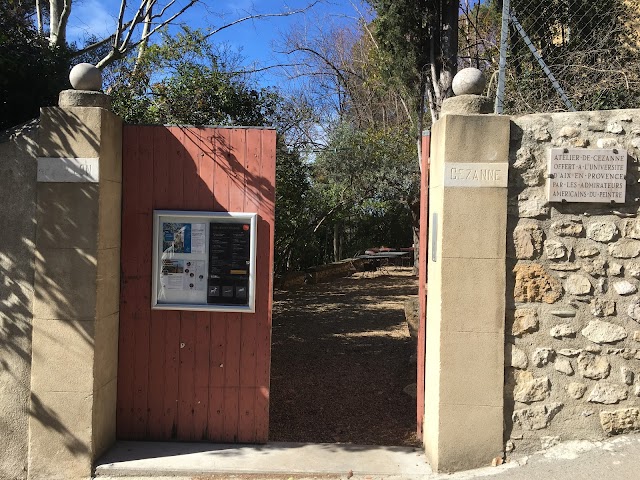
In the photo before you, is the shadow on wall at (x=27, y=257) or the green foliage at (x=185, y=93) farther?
the green foliage at (x=185, y=93)

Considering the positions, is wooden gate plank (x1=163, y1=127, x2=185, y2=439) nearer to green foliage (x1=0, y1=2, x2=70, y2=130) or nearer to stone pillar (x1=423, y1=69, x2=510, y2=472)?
green foliage (x1=0, y1=2, x2=70, y2=130)

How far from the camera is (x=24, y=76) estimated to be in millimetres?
4820

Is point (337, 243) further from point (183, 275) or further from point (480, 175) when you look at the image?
point (480, 175)

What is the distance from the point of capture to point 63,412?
381cm

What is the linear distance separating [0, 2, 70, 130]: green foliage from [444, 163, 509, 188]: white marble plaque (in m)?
3.66

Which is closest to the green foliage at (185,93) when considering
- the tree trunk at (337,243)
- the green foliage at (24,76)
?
the green foliage at (24,76)

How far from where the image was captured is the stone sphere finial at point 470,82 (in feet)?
12.7

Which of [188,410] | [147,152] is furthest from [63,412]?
[147,152]

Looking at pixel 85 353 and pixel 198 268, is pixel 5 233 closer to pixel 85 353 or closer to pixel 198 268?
pixel 85 353

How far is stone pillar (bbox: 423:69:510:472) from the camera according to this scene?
3.71 meters

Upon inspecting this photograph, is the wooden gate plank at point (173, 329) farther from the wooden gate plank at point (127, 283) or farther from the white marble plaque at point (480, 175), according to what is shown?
the white marble plaque at point (480, 175)

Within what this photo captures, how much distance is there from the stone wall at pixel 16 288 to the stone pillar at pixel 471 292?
2845 mm

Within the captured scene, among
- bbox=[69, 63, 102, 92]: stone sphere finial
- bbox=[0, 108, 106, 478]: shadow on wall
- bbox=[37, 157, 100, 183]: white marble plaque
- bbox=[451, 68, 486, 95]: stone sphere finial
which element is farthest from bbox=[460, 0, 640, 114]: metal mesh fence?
bbox=[0, 108, 106, 478]: shadow on wall

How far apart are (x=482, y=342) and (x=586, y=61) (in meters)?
3.50
